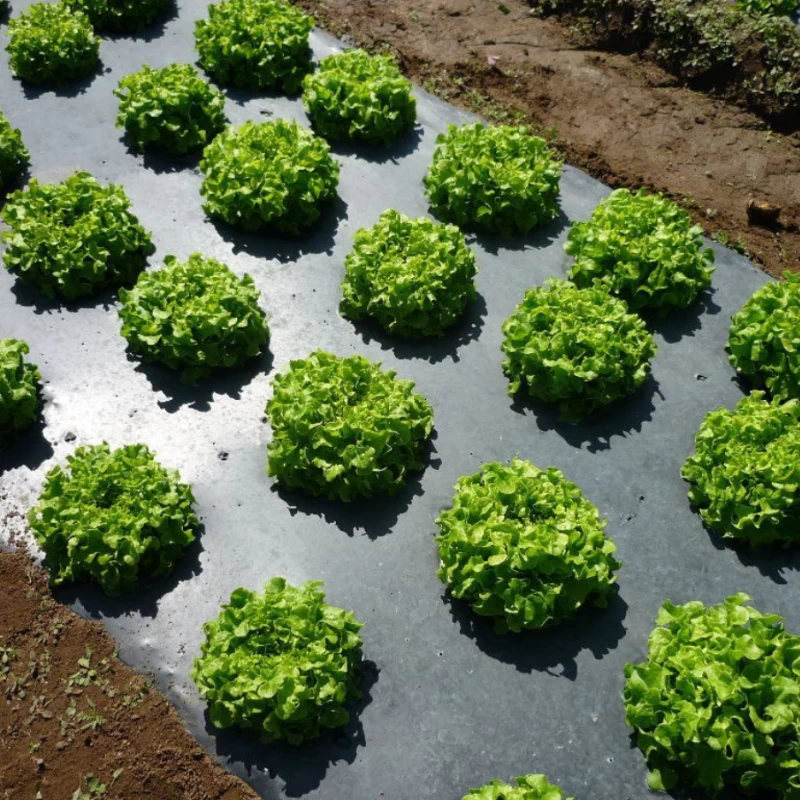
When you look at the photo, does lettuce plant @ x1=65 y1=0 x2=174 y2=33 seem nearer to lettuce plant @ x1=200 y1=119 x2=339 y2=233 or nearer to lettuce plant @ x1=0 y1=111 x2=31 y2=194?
lettuce plant @ x1=0 y1=111 x2=31 y2=194

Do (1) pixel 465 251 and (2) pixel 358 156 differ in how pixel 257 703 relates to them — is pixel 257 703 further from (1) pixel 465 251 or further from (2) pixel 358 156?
(2) pixel 358 156

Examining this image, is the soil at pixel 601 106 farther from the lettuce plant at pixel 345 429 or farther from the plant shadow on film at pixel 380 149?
the lettuce plant at pixel 345 429

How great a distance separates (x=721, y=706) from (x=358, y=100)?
329 inches

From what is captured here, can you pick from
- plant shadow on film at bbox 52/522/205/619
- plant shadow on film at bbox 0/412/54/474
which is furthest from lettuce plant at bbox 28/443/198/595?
plant shadow on film at bbox 0/412/54/474

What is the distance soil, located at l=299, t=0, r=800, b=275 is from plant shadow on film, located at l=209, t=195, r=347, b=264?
3356mm

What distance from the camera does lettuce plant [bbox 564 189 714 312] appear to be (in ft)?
32.2

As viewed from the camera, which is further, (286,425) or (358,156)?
(358,156)

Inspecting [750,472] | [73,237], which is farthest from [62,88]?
[750,472]

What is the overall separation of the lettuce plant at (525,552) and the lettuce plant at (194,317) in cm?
299

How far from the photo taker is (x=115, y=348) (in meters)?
9.92

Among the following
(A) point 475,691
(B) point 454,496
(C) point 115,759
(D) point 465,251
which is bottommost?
(C) point 115,759

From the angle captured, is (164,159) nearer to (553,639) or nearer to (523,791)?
(553,639)

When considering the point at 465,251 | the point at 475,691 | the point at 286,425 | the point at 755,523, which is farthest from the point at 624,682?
the point at 465,251

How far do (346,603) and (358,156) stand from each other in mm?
6261
